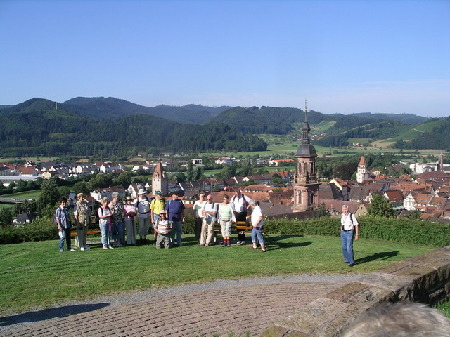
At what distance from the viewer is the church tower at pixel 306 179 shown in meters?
46.1

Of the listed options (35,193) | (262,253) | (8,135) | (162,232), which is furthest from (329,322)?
(8,135)

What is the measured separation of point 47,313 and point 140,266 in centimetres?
310

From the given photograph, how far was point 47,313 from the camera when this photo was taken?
7004 millimetres

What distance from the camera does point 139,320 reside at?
673 centimetres

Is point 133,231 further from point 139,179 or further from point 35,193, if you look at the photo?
point 139,179

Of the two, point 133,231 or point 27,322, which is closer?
point 27,322

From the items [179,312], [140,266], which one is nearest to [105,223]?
[140,266]

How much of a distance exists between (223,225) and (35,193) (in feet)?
242

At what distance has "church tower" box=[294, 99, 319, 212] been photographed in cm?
4612

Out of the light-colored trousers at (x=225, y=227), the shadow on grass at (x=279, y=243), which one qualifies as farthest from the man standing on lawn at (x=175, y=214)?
the shadow on grass at (x=279, y=243)

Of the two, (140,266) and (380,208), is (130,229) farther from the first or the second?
(380,208)

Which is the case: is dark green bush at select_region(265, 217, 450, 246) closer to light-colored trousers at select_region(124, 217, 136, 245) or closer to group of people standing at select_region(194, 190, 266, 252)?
group of people standing at select_region(194, 190, 266, 252)

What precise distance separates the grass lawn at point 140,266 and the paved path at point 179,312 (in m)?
0.48

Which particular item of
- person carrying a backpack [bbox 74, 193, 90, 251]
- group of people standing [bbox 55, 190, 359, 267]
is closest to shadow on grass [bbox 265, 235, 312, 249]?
group of people standing [bbox 55, 190, 359, 267]
